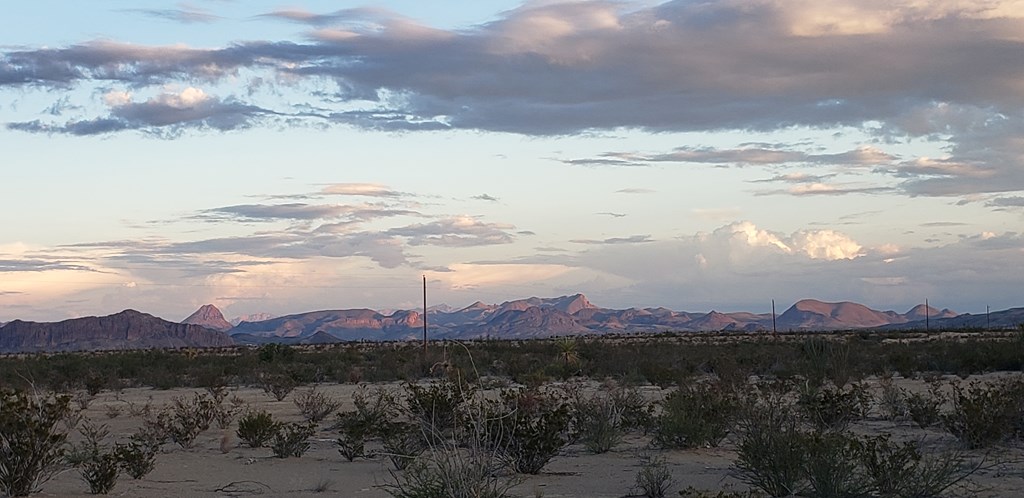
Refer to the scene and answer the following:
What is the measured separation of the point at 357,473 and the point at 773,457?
254 inches

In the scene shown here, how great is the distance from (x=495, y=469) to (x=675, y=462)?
225 inches

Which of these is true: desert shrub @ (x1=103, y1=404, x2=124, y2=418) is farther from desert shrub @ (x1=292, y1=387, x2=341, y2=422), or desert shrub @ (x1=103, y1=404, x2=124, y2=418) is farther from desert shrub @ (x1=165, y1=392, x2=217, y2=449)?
desert shrub @ (x1=165, y1=392, x2=217, y2=449)

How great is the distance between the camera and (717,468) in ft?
51.7

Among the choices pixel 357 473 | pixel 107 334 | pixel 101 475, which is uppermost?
pixel 107 334

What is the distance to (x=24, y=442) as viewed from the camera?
13531 millimetres

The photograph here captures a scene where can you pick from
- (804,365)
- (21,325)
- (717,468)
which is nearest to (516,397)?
(717,468)

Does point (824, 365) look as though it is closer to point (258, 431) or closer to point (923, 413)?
point (923, 413)

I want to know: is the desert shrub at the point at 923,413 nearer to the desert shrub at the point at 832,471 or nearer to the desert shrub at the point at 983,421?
the desert shrub at the point at 983,421

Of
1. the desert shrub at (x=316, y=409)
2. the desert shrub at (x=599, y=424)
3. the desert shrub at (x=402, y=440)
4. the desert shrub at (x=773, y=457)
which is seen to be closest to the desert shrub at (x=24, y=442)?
the desert shrub at (x=402, y=440)

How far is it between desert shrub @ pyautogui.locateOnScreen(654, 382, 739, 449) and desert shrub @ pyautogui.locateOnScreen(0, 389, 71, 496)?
29.9 feet

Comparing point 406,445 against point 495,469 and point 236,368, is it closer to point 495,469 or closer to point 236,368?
point 495,469

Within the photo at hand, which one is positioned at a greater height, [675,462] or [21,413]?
[21,413]

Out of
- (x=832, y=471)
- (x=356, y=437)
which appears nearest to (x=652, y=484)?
(x=832, y=471)

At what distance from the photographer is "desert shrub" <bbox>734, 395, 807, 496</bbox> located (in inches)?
487
